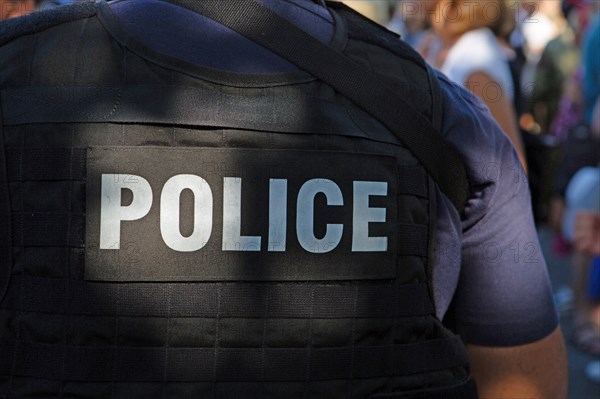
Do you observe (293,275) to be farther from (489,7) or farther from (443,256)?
(489,7)

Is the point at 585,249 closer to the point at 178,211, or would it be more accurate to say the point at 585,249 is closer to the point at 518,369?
the point at 518,369

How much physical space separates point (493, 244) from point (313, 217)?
367 millimetres

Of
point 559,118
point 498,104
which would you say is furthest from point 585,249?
point 559,118

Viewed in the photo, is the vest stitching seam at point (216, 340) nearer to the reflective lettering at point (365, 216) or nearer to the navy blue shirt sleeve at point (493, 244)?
the reflective lettering at point (365, 216)

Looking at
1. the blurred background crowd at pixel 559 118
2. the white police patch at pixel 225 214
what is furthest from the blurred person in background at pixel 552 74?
the white police patch at pixel 225 214

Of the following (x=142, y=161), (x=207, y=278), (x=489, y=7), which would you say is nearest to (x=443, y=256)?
(x=207, y=278)

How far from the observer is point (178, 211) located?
155 cm

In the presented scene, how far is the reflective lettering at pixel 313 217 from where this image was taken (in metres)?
1.59

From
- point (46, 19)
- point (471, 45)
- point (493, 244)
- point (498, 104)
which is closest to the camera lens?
point (46, 19)

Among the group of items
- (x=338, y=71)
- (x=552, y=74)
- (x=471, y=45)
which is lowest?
(x=338, y=71)

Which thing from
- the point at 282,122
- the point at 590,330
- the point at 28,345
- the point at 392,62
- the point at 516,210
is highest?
the point at 392,62

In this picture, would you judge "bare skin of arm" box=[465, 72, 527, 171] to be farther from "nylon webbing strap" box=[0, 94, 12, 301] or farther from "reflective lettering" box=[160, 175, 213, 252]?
"nylon webbing strap" box=[0, 94, 12, 301]

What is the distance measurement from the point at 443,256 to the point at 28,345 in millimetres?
699

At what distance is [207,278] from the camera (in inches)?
61.9
